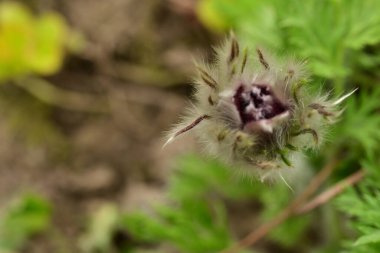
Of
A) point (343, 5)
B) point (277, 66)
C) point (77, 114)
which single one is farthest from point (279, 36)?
point (77, 114)

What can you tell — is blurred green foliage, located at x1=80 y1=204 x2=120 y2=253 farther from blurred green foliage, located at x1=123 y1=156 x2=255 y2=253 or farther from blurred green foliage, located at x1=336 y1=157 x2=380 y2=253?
blurred green foliage, located at x1=336 y1=157 x2=380 y2=253

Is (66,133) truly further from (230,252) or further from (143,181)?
(230,252)

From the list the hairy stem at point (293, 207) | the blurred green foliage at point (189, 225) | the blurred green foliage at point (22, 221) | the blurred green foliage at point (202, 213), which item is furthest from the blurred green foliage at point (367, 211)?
the blurred green foliage at point (22, 221)

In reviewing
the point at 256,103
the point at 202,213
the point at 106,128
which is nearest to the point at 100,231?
the point at 106,128

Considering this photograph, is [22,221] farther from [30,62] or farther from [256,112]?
[256,112]

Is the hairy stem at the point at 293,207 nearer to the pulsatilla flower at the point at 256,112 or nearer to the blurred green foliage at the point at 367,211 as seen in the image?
the blurred green foliage at the point at 367,211

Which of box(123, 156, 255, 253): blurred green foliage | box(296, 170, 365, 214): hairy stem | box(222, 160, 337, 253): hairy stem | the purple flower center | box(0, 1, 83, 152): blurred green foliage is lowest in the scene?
the purple flower center

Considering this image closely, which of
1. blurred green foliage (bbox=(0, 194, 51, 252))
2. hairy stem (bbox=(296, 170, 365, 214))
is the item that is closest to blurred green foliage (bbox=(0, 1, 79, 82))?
blurred green foliage (bbox=(0, 194, 51, 252))
